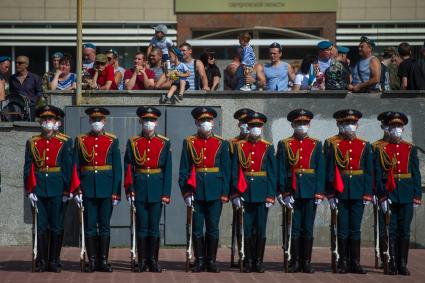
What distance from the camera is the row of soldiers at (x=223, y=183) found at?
59.9 ft

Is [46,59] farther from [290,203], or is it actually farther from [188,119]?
[290,203]

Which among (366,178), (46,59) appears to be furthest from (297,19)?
(366,178)

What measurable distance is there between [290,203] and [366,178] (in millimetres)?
1032

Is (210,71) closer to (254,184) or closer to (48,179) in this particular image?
(254,184)

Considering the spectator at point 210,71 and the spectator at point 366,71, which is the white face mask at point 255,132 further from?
the spectator at point 210,71

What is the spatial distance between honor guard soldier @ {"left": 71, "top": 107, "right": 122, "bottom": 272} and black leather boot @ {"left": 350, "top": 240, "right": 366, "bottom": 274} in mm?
3048

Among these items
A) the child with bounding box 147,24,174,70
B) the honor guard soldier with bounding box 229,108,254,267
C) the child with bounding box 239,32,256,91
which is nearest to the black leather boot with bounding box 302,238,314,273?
the honor guard soldier with bounding box 229,108,254,267

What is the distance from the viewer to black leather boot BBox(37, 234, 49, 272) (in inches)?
712

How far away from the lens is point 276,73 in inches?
862

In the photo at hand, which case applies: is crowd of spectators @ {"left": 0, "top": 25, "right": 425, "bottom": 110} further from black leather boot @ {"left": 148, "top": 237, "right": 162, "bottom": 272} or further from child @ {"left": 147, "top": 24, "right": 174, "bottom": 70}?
black leather boot @ {"left": 148, "top": 237, "right": 162, "bottom": 272}

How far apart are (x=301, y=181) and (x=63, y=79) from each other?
16.6 feet

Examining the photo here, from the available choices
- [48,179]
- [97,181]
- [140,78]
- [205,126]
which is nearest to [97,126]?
[97,181]

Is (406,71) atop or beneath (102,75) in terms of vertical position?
atop

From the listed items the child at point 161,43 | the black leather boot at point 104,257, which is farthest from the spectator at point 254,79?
the black leather boot at point 104,257
